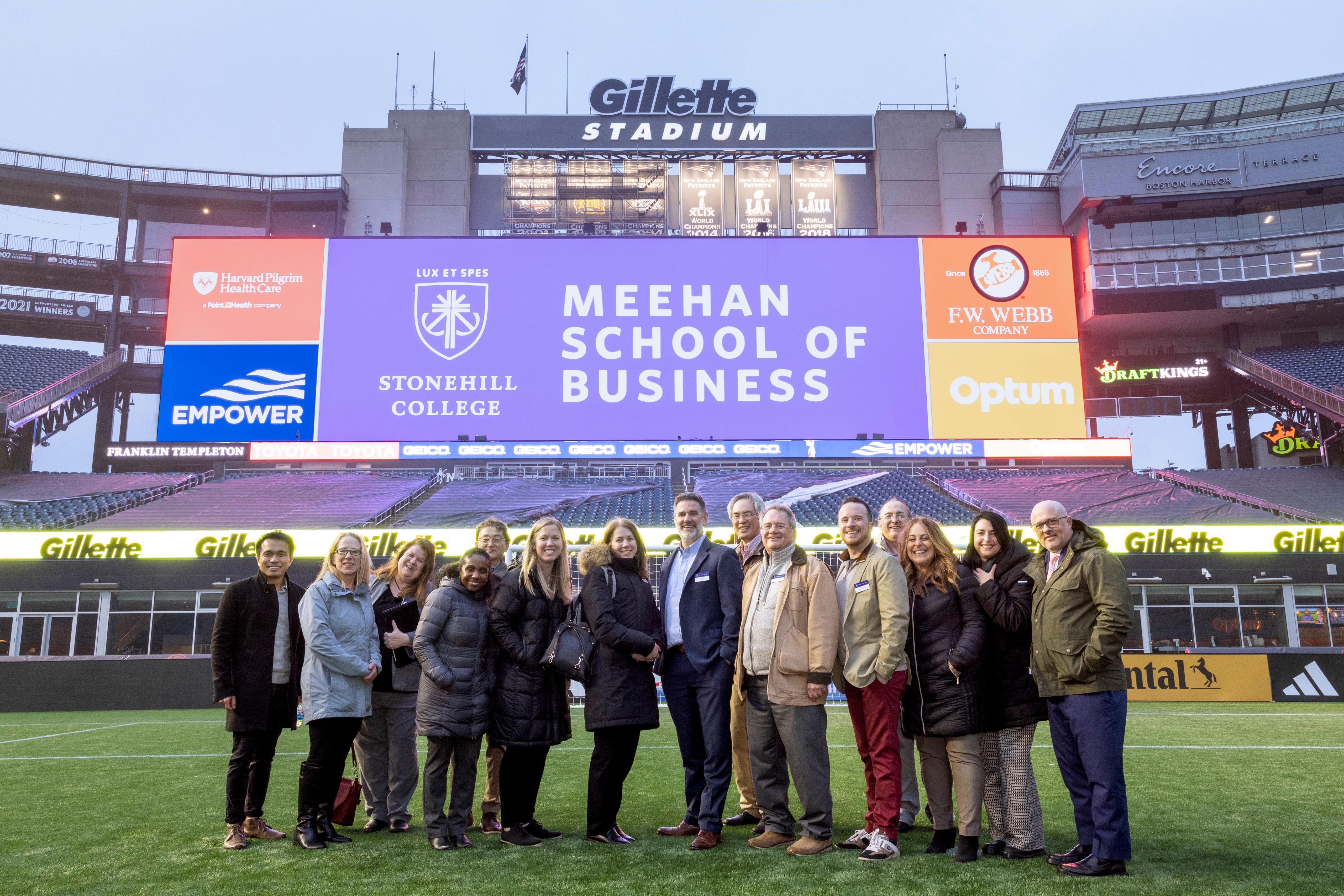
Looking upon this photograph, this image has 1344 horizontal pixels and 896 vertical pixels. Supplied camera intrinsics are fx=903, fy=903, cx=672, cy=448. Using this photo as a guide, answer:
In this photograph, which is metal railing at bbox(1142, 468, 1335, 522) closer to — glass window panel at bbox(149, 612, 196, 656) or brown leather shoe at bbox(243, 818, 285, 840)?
brown leather shoe at bbox(243, 818, 285, 840)

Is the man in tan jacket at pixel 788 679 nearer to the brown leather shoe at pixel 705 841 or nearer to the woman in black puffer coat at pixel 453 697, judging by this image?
the brown leather shoe at pixel 705 841

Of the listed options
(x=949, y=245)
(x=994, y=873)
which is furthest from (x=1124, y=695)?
(x=949, y=245)

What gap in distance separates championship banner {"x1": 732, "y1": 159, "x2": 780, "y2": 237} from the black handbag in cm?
2323

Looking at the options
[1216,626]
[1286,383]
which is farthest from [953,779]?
[1286,383]

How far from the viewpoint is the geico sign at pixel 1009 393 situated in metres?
21.4

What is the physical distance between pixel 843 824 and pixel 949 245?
64.2 ft

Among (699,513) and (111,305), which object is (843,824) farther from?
(111,305)

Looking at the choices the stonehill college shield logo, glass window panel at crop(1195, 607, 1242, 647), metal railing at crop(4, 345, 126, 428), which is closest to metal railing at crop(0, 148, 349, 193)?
metal railing at crop(4, 345, 126, 428)

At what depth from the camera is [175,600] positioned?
17453 mm

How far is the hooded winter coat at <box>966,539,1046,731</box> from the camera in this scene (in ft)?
14.2

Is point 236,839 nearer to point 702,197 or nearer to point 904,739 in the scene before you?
point 904,739

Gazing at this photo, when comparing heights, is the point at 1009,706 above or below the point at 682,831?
above

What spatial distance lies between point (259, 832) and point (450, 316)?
1782 centimetres

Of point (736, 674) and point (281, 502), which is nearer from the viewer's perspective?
point (736, 674)
